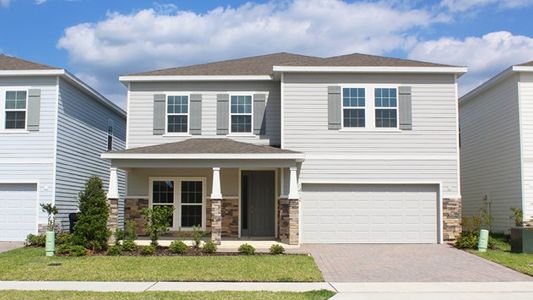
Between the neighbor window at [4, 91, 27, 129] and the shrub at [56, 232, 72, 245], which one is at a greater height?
the neighbor window at [4, 91, 27, 129]

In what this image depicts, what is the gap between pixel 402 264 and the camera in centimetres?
1563

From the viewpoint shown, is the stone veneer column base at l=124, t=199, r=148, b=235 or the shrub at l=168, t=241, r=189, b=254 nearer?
the shrub at l=168, t=241, r=189, b=254

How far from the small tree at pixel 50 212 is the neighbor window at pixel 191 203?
14.6 feet

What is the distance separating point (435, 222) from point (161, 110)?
10395 mm

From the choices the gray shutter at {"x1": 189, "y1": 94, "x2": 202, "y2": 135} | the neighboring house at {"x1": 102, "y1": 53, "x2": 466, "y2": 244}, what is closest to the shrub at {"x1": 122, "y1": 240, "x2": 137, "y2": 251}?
the neighboring house at {"x1": 102, "y1": 53, "x2": 466, "y2": 244}

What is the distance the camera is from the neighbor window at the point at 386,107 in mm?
20547

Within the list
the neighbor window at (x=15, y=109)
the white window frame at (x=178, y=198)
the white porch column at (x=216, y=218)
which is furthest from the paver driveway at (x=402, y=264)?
the neighbor window at (x=15, y=109)

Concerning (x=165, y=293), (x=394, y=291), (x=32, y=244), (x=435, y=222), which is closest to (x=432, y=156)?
(x=435, y=222)

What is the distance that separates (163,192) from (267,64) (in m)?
6.53

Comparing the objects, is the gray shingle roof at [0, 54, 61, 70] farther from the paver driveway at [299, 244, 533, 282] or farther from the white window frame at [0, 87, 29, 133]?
the paver driveway at [299, 244, 533, 282]

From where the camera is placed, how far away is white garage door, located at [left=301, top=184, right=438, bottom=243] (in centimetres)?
2028

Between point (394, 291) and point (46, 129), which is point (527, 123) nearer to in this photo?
point (394, 291)

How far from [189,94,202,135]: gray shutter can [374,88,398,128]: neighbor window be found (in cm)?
630

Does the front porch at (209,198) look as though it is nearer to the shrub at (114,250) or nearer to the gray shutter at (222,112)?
the gray shutter at (222,112)
